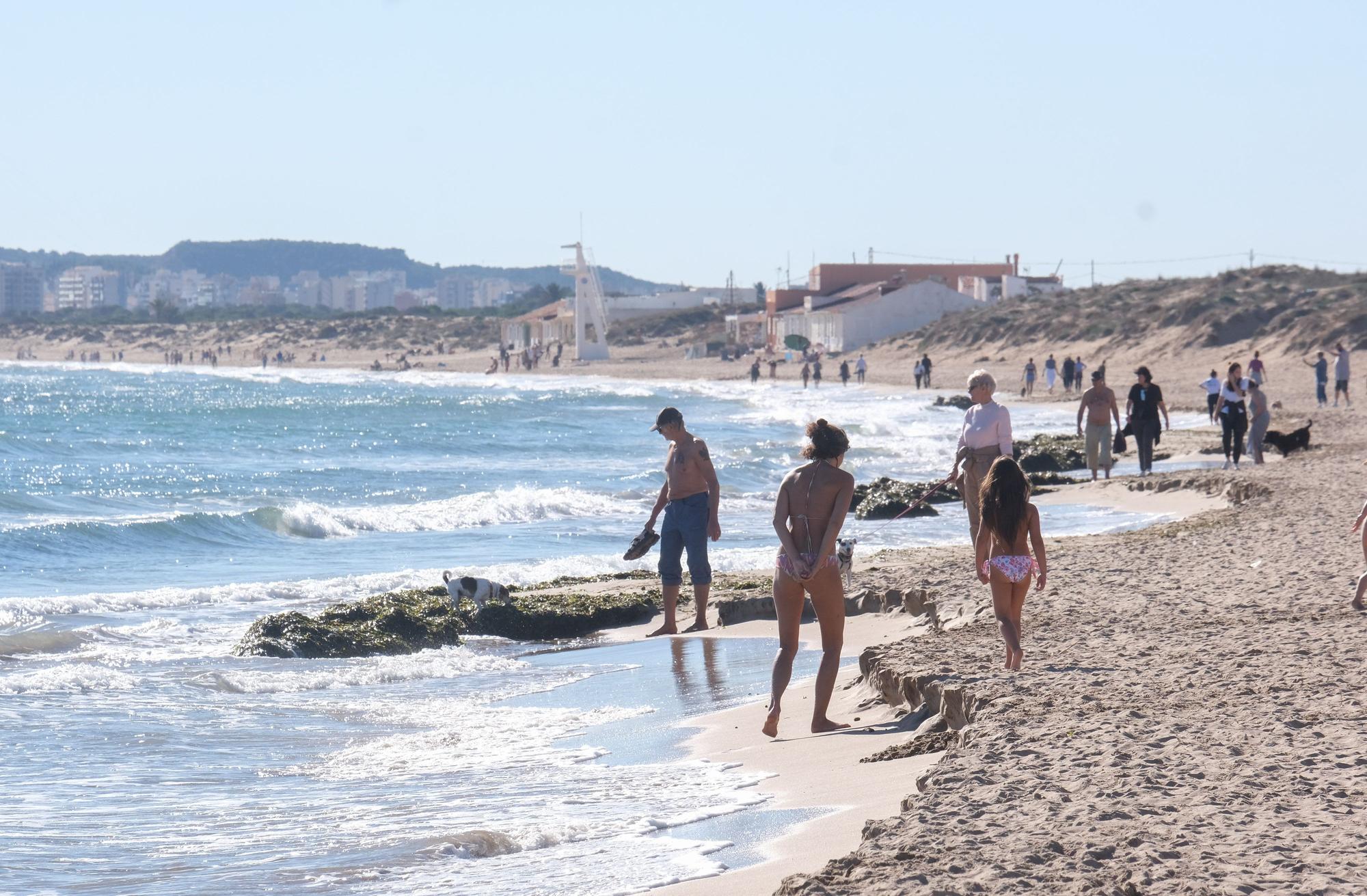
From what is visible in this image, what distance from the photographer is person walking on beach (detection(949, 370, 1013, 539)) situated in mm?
9055

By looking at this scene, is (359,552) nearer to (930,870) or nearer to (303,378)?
(930,870)

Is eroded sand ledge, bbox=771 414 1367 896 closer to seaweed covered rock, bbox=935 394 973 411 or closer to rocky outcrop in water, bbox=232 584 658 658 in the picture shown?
rocky outcrop in water, bbox=232 584 658 658

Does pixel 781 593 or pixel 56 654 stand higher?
pixel 781 593

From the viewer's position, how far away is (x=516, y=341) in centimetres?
10956

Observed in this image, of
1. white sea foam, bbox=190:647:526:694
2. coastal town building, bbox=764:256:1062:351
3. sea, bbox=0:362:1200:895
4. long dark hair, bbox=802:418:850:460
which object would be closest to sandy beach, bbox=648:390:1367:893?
sea, bbox=0:362:1200:895

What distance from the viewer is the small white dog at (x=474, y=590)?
1071cm

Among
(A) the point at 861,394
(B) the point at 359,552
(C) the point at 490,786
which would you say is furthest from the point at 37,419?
(C) the point at 490,786

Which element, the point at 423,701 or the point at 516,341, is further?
the point at 516,341

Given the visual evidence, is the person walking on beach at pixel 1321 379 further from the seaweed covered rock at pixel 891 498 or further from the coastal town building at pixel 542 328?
the coastal town building at pixel 542 328

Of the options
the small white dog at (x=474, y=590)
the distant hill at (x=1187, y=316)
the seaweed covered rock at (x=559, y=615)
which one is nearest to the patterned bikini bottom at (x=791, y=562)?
the seaweed covered rock at (x=559, y=615)

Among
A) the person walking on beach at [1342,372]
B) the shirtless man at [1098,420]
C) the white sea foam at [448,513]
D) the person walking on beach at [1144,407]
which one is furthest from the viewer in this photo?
the person walking on beach at [1342,372]

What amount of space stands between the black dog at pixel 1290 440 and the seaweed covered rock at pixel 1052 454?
239 centimetres

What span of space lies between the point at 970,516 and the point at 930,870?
520cm

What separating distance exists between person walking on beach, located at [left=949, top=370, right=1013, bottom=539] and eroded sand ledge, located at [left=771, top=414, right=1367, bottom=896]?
2.61 feet
